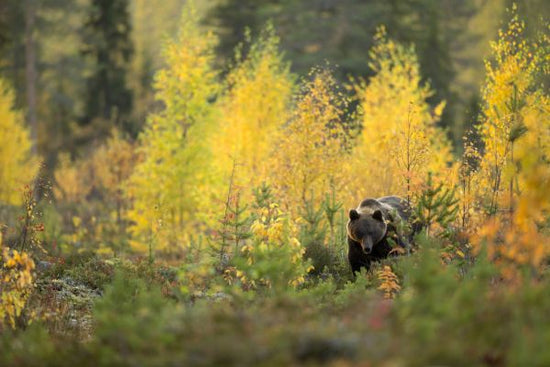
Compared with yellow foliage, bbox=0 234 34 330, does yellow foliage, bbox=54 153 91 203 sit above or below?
above

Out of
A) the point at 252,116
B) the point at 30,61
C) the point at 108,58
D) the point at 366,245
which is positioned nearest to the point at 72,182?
the point at 252,116

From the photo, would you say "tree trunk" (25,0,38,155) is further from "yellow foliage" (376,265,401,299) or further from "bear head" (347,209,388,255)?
"yellow foliage" (376,265,401,299)

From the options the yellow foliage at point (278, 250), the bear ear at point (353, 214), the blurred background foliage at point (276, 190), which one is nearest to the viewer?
the blurred background foliage at point (276, 190)

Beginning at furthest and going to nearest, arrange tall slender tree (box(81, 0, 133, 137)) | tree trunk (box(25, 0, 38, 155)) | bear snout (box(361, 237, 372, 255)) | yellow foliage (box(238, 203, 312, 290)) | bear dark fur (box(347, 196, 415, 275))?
tall slender tree (box(81, 0, 133, 137))
tree trunk (box(25, 0, 38, 155))
bear dark fur (box(347, 196, 415, 275))
bear snout (box(361, 237, 372, 255))
yellow foliage (box(238, 203, 312, 290))

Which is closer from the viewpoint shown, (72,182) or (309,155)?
(309,155)

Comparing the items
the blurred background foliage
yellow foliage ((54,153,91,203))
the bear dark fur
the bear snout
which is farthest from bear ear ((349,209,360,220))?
yellow foliage ((54,153,91,203))

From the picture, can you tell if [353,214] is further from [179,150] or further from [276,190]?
[179,150]

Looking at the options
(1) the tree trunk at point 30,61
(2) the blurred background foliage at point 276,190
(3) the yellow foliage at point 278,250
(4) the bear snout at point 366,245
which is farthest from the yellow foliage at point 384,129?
(1) the tree trunk at point 30,61

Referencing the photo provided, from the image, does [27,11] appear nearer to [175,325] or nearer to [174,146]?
[174,146]

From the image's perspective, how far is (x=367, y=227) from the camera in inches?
441

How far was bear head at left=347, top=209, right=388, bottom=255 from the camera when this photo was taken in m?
11.2

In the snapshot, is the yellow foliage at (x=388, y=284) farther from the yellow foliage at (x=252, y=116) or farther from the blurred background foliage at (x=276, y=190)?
the yellow foliage at (x=252, y=116)

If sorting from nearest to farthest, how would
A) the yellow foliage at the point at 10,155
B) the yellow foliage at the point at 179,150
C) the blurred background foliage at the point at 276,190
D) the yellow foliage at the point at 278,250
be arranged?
1. the blurred background foliage at the point at 276,190
2. the yellow foliage at the point at 278,250
3. the yellow foliage at the point at 179,150
4. the yellow foliage at the point at 10,155

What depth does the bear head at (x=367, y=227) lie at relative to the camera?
11.2 metres
